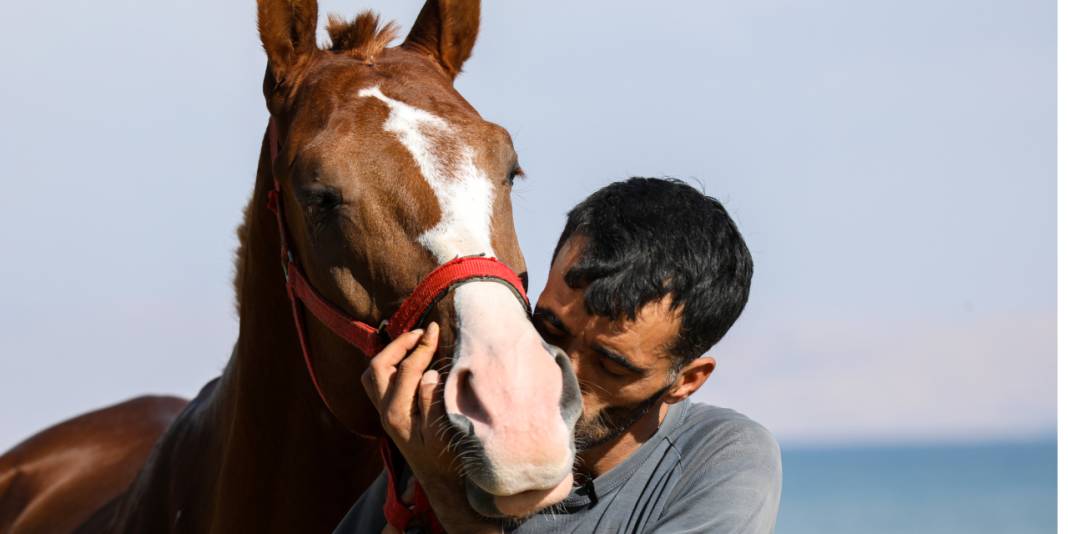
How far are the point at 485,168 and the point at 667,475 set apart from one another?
0.78 metres

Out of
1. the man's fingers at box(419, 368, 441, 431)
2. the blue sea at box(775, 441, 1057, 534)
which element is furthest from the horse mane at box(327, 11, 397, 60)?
the blue sea at box(775, 441, 1057, 534)

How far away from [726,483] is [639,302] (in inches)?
15.6

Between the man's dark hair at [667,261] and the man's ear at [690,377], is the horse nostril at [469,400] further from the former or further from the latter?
the man's ear at [690,377]

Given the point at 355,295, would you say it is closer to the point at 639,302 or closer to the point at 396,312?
the point at 396,312

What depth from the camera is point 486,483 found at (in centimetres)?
214

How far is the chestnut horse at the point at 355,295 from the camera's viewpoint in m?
2.19

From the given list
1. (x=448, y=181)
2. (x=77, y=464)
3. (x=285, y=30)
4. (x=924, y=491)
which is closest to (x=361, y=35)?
(x=285, y=30)

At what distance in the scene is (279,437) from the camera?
3123 millimetres

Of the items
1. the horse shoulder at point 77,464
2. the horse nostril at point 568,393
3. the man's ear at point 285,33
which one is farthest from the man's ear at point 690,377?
the horse shoulder at point 77,464

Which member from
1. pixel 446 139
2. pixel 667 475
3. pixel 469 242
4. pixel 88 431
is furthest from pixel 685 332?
pixel 88 431

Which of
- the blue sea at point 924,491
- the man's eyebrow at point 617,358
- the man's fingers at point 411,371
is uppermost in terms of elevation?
the man's fingers at point 411,371

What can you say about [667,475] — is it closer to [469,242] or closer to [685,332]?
[685,332]

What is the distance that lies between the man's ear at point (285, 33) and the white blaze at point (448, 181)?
0.49m

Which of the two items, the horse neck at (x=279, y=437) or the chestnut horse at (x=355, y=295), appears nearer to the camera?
the chestnut horse at (x=355, y=295)
